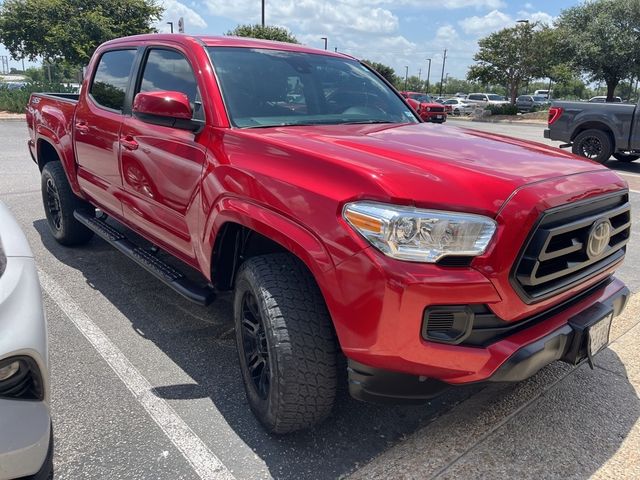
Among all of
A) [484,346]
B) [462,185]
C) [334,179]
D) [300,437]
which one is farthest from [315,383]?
[462,185]

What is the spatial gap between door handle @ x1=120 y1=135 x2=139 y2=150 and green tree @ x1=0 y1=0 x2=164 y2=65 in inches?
1045

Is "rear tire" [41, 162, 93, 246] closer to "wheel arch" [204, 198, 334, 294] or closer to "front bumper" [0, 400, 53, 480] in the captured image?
"wheel arch" [204, 198, 334, 294]

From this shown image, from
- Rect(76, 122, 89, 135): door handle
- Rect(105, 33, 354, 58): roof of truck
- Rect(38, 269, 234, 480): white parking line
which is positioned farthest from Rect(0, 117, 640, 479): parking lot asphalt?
Rect(105, 33, 354, 58): roof of truck

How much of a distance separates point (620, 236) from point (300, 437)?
1.86 m

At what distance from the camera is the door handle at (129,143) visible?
3.49 meters

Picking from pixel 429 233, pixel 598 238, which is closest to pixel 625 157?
pixel 598 238

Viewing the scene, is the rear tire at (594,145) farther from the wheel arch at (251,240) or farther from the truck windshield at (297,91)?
the wheel arch at (251,240)

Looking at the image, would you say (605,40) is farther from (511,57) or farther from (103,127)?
(103,127)

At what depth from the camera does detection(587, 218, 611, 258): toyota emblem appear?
90.0 inches

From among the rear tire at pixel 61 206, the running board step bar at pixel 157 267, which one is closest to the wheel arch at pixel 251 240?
the running board step bar at pixel 157 267

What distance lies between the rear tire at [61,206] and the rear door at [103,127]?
0.41m

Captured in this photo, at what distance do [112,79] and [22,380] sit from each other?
121 inches

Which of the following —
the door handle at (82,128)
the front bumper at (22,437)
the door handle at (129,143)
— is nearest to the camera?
the front bumper at (22,437)

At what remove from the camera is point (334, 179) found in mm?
2104
